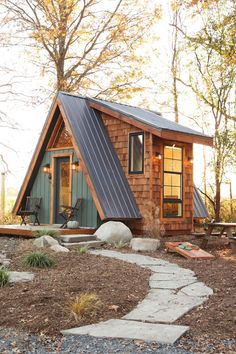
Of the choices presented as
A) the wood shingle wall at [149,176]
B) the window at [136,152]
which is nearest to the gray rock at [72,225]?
the wood shingle wall at [149,176]

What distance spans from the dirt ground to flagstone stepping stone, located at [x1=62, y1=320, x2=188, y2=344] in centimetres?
11

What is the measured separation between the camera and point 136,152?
12125 mm

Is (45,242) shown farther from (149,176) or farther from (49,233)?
(149,176)

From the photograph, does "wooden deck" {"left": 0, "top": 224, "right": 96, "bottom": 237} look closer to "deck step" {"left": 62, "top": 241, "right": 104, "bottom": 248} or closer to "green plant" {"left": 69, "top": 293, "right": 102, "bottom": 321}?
"deck step" {"left": 62, "top": 241, "right": 104, "bottom": 248}

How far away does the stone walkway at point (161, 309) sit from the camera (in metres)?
3.99

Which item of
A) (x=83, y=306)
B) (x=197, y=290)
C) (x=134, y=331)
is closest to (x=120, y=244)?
(x=197, y=290)

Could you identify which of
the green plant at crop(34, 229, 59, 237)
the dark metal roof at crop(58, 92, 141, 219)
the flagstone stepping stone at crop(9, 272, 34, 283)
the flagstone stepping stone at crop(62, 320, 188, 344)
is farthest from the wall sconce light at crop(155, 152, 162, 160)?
the flagstone stepping stone at crop(62, 320, 188, 344)

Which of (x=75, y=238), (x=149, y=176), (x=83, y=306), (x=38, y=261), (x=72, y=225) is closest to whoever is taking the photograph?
(x=83, y=306)

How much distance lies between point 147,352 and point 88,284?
7.67 ft

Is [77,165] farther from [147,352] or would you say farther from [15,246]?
[147,352]

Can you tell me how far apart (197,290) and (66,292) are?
5.41 feet

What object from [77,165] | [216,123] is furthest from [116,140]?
[216,123]

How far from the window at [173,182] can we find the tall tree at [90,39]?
7.76 metres

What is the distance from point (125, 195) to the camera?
38.8 ft
